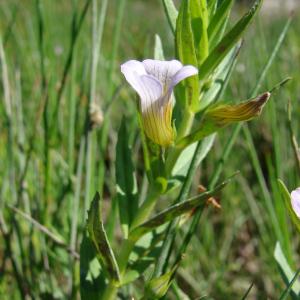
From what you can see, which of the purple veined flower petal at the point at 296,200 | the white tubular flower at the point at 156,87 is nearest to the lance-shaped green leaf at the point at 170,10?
the white tubular flower at the point at 156,87

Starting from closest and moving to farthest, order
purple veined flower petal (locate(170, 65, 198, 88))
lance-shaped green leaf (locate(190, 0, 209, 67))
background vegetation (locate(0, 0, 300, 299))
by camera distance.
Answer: purple veined flower petal (locate(170, 65, 198, 88)), lance-shaped green leaf (locate(190, 0, 209, 67)), background vegetation (locate(0, 0, 300, 299))

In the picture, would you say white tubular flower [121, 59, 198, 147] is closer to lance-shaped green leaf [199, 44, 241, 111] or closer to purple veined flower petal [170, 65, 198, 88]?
purple veined flower petal [170, 65, 198, 88]

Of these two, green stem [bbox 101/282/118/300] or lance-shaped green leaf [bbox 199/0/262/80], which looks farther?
green stem [bbox 101/282/118/300]

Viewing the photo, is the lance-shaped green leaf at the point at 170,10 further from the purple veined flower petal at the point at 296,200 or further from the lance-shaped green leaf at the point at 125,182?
the purple veined flower petal at the point at 296,200

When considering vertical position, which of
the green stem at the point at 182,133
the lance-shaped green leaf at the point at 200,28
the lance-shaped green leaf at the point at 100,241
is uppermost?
the lance-shaped green leaf at the point at 200,28

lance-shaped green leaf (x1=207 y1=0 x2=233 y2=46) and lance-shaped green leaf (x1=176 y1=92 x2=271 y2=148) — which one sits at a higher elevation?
lance-shaped green leaf (x1=207 y1=0 x2=233 y2=46)

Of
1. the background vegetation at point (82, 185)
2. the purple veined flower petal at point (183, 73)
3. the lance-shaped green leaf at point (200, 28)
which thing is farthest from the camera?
the background vegetation at point (82, 185)

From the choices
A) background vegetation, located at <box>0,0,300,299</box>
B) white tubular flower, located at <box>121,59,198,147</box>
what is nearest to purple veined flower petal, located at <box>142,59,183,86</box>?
white tubular flower, located at <box>121,59,198,147</box>
